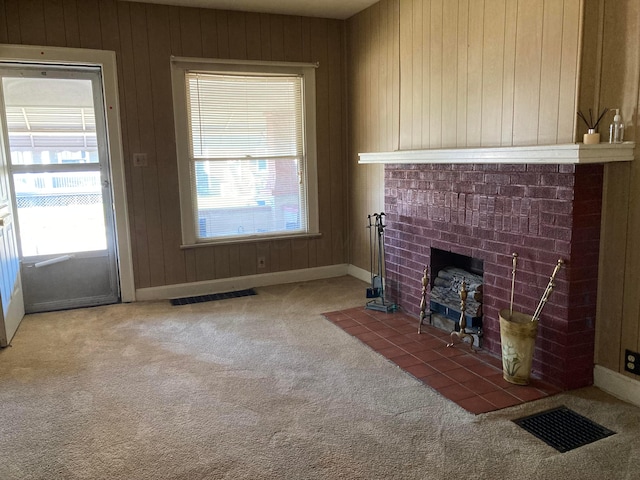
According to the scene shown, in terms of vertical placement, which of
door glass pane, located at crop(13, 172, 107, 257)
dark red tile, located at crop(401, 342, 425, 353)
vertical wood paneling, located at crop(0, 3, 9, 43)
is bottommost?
dark red tile, located at crop(401, 342, 425, 353)

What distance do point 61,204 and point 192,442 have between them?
278 centimetres

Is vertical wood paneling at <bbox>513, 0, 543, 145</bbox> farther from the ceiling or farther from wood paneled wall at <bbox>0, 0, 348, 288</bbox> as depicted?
wood paneled wall at <bbox>0, 0, 348, 288</bbox>

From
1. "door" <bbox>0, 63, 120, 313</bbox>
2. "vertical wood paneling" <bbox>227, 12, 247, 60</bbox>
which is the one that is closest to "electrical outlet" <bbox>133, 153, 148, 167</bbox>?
"door" <bbox>0, 63, 120, 313</bbox>

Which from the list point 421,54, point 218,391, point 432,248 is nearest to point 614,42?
point 421,54

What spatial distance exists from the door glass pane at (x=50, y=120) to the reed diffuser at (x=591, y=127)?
362 centimetres

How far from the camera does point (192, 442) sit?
228 centimetres

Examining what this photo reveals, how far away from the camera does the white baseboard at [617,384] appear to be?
99.1 inches

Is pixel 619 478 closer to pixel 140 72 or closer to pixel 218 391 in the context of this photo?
pixel 218 391

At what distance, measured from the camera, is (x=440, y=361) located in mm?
3084

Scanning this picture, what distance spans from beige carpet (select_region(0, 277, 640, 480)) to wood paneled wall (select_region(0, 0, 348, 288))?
109 cm

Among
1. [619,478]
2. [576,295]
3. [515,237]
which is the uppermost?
[515,237]

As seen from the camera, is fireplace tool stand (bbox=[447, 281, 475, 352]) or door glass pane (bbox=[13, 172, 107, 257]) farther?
Result: door glass pane (bbox=[13, 172, 107, 257])

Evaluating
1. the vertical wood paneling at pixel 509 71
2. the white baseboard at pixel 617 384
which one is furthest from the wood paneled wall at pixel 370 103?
the white baseboard at pixel 617 384

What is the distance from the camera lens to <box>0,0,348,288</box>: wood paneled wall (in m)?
4.06
